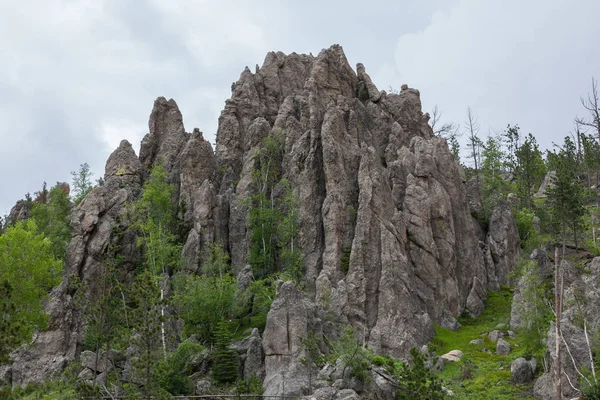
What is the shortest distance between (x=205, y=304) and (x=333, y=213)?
18.5 m

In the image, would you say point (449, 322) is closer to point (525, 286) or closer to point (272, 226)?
point (525, 286)

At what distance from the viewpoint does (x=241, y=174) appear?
83.0 metres

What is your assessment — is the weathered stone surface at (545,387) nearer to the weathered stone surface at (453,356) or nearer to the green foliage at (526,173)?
the weathered stone surface at (453,356)

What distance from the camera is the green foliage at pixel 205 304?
192 ft

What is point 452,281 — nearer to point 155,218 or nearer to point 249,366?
point 249,366

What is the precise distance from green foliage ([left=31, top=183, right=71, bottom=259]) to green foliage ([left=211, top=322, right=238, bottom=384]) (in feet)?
105

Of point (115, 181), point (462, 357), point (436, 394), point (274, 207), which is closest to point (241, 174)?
point (274, 207)

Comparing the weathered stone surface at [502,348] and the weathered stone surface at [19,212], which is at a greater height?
the weathered stone surface at [19,212]

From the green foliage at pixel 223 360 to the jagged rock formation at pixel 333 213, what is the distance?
3.34 m

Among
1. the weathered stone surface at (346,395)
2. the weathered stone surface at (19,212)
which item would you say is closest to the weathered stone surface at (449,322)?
the weathered stone surface at (346,395)

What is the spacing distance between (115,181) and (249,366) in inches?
1568

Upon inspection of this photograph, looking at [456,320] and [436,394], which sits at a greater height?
[456,320]

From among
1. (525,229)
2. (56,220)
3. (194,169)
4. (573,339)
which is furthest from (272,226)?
(525,229)

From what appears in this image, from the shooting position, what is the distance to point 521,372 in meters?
49.8
